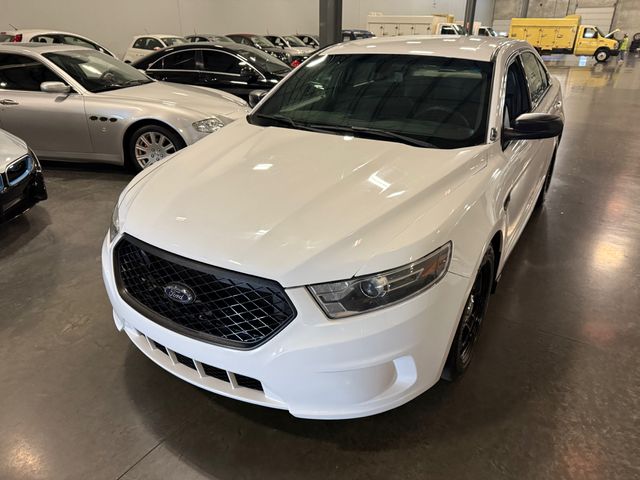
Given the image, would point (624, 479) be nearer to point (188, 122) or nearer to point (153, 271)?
point (153, 271)

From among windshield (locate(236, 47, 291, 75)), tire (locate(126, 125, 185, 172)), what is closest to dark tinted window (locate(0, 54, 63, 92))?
tire (locate(126, 125, 185, 172))

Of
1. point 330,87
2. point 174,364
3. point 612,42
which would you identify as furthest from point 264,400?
point 612,42

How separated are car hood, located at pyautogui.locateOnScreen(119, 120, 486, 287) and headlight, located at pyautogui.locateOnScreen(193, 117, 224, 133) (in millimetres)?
2263

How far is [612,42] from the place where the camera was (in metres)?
21.8

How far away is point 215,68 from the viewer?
6.84 metres

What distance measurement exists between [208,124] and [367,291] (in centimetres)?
356

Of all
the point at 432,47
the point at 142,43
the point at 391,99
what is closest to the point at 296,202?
the point at 391,99

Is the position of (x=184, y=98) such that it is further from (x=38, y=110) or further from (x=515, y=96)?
(x=515, y=96)

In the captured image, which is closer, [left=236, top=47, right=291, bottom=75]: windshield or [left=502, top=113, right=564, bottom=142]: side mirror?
[left=502, top=113, right=564, bottom=142]: side mirror

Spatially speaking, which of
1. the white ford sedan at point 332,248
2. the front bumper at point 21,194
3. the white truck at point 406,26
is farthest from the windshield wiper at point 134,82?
the white truck at point 406,26

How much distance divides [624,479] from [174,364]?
5.61ft

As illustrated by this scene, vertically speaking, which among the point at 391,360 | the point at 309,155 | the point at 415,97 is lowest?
the point at 391,360

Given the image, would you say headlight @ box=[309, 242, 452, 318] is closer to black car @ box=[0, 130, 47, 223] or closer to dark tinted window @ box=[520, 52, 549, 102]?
dark tinted window @ box=[520, 52, 549, 102]

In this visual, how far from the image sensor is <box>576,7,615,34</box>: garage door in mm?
29031
